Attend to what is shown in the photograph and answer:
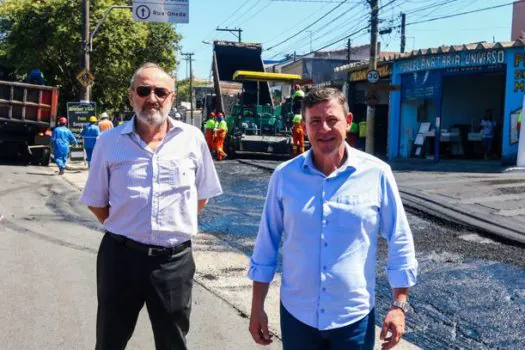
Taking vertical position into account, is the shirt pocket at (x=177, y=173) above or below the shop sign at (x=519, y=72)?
below

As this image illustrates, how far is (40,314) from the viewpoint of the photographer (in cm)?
506

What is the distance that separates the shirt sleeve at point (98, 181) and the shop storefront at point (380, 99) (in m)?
20.4

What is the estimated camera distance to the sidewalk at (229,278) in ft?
17.0

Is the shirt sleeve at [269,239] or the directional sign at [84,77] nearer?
the shirt sleeve at [269,239]

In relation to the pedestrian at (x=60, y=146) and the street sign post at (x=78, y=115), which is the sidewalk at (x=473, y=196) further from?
the street sign post at (x=78, y=115)

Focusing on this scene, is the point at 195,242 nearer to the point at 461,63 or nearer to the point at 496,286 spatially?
the point at 496,286

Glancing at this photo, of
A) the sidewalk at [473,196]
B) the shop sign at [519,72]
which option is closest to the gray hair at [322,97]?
the sidewalk at [473,196]

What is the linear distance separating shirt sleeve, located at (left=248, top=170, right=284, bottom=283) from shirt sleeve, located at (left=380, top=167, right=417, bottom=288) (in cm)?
47

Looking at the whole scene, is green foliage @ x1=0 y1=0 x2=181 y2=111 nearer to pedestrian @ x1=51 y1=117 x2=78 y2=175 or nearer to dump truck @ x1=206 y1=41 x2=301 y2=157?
dump truck @ x1=206 y1=41 x2=301 y2=157

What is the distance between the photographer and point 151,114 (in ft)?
10.8

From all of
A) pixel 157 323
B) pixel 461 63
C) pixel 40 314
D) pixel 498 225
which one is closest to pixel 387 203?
pixel 157 323

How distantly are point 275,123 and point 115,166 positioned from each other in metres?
18.2

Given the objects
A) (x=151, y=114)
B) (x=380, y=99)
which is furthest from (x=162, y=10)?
(x=151, y=114)

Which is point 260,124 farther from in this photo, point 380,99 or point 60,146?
point 60,146
